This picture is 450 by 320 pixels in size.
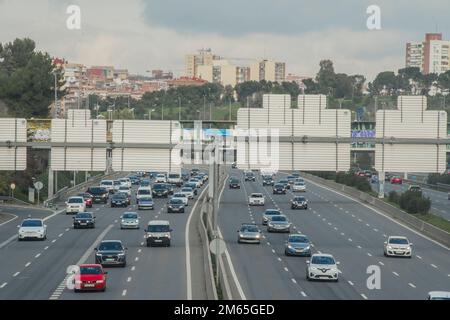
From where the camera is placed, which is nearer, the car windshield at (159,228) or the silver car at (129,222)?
the car windshield at (159,228)

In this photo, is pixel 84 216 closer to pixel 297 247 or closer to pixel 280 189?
pixel 297 247

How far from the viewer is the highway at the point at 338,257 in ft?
157

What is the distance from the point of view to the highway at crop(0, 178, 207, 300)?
45219mm

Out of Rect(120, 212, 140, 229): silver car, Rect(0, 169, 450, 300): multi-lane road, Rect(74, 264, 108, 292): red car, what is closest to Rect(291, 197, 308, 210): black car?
Rect(0, 169, 450, 300): multi-lane road

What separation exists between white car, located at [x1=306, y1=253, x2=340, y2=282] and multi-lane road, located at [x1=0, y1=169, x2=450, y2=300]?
554 millimetres

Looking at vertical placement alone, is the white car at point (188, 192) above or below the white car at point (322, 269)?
below

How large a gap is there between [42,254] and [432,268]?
1892cm

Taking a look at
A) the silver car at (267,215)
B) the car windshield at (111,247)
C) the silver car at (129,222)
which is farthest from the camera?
the silver car at (267,215)

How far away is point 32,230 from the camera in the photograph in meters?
71.1

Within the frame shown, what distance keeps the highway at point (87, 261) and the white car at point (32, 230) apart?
1.88 feet

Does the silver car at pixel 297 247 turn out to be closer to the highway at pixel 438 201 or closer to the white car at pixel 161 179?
the highway at pixel 438 201

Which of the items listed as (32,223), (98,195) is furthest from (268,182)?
(32,223)

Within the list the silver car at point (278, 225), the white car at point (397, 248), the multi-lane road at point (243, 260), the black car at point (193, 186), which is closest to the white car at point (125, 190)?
the black car at point (193, 186)

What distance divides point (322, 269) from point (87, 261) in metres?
11.8
